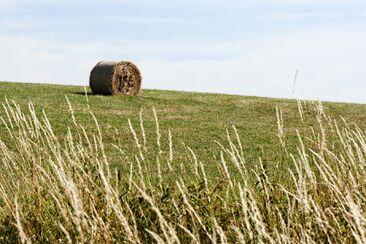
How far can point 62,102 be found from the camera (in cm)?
2162

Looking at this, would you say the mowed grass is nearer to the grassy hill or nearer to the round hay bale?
the grassy hill

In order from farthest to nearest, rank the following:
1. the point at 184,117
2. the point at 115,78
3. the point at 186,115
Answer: the point at 115,78 → the point at 186,115 → the point at 184,117

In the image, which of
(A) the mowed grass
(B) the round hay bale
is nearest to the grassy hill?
(A) the mowed grass

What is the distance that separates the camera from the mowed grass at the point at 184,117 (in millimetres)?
14445

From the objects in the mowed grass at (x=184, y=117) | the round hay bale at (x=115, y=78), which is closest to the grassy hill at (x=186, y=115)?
the mowed grass at (x=184, y=117)

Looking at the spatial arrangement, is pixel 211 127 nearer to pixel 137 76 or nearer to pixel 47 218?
pixel 137 76

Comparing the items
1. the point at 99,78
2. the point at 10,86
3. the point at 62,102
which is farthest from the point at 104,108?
the point at 10,86

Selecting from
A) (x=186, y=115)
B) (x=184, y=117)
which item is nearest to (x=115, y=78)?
(x=186, y=115)

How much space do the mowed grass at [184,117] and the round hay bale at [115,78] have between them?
486 mm

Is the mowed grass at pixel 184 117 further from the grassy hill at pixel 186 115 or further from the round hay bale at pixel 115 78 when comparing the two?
the round hay bale at pixel 115 78

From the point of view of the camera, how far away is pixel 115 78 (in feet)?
77.4

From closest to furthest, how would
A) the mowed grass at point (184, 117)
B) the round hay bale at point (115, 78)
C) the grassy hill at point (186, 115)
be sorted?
the mowed grass at point (184, 117) → the grassy hill at point (186, 115) → the round hay bale at point (115, 78)

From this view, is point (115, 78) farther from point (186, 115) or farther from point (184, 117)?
point (184, 117)

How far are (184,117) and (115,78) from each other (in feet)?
13.7
